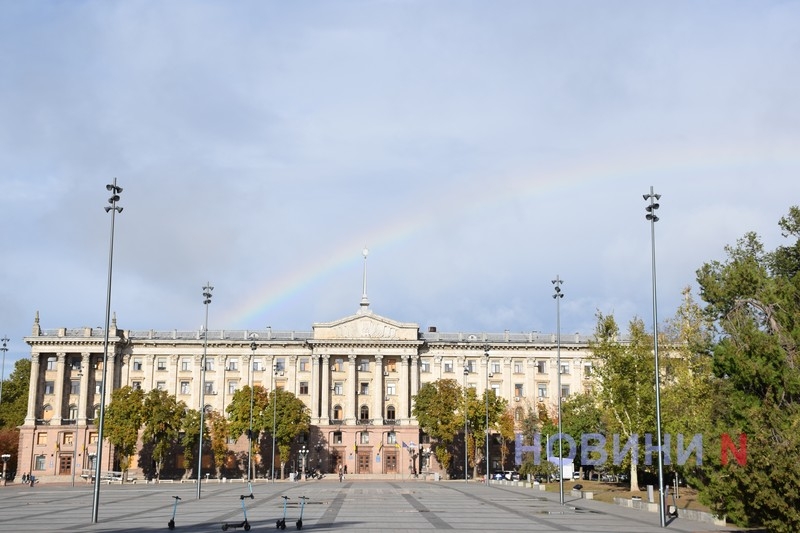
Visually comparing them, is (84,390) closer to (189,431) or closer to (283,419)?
(189,431)

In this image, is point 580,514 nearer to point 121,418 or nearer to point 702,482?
point 702,482

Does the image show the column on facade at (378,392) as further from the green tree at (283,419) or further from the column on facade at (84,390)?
the column on facade at (84,390)

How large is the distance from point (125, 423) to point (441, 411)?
133 feet

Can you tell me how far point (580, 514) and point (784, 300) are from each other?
16399 millimetres

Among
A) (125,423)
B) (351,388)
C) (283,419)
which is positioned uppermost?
(351,388)

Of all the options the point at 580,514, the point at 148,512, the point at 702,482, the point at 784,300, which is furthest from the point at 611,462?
the point at 148,512

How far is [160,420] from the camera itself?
109 m

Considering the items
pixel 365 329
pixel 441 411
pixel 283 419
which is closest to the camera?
pixel 441 411

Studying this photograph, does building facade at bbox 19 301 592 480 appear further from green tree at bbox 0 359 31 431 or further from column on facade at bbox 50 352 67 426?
green tree at bbox 0 359 31 431

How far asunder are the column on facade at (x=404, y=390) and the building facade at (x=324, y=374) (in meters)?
0.15

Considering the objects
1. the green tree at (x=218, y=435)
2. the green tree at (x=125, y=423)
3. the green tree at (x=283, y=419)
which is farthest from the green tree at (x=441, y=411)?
the green tree at (x=125, y=423)

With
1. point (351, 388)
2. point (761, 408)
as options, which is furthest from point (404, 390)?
point (761, 408)

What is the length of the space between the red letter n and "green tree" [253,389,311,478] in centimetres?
8083

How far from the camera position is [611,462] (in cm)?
6862
